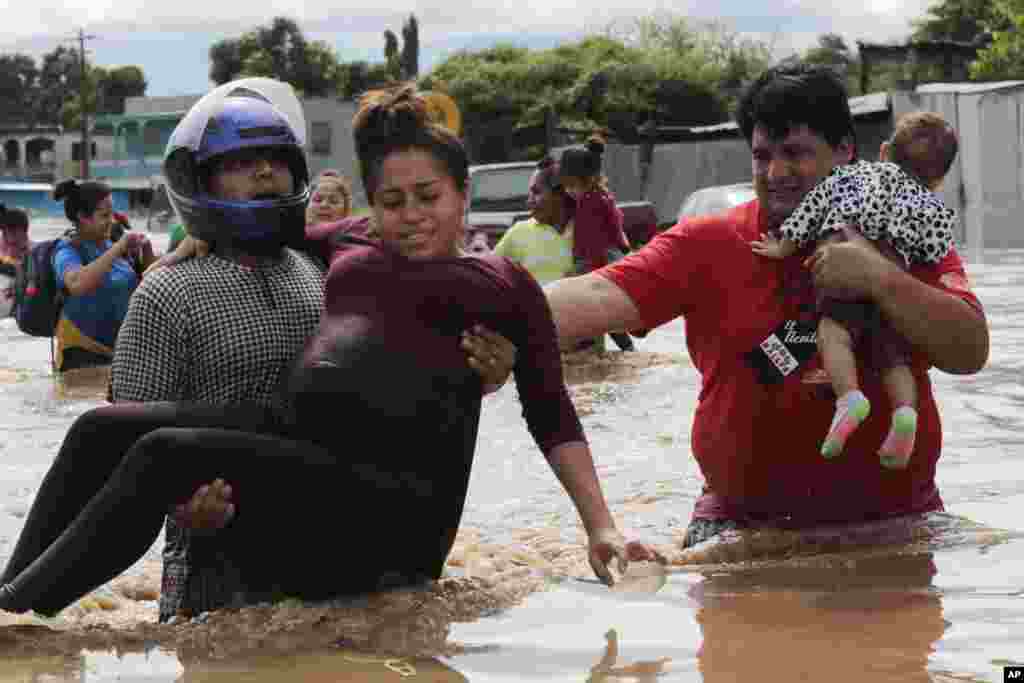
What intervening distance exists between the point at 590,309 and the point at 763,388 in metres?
0.51

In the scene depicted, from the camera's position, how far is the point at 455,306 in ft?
12.9

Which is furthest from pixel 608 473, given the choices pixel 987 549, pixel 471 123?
pixel 471 123

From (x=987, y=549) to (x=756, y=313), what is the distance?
3.41ft

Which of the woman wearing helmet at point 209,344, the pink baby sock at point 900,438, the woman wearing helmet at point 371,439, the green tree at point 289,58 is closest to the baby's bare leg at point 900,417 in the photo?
the pink baby sock at point 900,438

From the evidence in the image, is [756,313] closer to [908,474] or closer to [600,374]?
[908,474]

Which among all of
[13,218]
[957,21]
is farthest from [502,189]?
[957,21]

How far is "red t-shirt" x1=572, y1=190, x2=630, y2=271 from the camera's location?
12453mm

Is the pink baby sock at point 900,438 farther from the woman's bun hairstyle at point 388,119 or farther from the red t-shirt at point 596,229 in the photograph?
the red t-shirt at point 596,229

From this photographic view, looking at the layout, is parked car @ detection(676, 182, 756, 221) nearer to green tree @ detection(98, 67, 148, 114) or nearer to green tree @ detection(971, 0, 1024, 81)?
green tree @ detection(971, 0, 1024, 81)

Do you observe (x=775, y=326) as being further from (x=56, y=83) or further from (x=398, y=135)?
(x=56, y=83)

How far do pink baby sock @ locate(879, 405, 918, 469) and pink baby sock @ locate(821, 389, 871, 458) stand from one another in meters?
0.08

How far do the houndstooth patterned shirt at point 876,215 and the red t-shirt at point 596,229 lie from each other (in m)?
7.74

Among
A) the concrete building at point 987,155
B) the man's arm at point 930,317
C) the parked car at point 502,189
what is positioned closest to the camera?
the man's arm at point 930,317

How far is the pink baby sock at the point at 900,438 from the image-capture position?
4.41m
